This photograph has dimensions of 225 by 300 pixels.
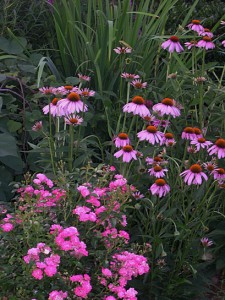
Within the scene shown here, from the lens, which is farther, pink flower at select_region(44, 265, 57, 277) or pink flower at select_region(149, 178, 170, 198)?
pink flower at select_region(149, 178, 170, 198)

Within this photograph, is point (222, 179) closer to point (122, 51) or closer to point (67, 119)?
point (67, 119)

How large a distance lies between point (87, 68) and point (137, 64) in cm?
30

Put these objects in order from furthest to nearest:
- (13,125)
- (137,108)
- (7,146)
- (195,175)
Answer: (13,125)
(7,146)
(137,108)
(195,175)

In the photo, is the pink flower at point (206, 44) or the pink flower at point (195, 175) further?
the pink flower at point (206, 44)

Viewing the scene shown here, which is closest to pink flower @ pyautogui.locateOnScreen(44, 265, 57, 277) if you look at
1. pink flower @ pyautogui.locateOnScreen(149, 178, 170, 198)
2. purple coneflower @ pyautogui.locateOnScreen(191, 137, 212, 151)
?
pink flower @ pyautogui.locateOnScreen(149, 178, 170, 198)

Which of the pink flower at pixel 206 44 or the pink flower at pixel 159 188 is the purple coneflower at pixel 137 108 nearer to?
the pink flower at pixel 159 188

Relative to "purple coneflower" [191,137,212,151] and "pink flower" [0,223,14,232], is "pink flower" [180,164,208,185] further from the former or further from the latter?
"pink flower" [0,223,14,232]

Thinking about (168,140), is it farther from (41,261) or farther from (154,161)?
(41,261)

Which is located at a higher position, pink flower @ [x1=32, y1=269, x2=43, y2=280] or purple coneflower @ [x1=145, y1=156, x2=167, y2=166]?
pink flower @ [x1=32, y1=269, x2=43, y2=280]

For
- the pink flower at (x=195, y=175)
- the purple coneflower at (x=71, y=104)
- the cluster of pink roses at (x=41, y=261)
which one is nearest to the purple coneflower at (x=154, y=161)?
the pink flower at (x=195, y=175)

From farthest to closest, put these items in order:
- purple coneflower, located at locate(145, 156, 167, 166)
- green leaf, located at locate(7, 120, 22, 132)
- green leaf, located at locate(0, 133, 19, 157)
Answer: green leaf, located at locate(7, 120, 22, 132) → green leaf, located at locate(0, 133, 19, 157) → purple coneflower, located at locate(145, 156, 167, 166)

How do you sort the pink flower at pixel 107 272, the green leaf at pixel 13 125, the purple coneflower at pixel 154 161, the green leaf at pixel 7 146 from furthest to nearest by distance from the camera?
1. the green leaf at pixel 13 125
2. the green leaf at pixel 7 146
3. the purple coneflower at pixel 154 161
4. the pink flower at pixel 107 272

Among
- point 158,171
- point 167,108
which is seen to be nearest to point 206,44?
point 167,108

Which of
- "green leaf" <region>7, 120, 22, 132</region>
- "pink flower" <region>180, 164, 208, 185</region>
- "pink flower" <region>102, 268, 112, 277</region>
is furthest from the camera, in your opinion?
"green leaf" <region>7, 120, 22, 132</region>
